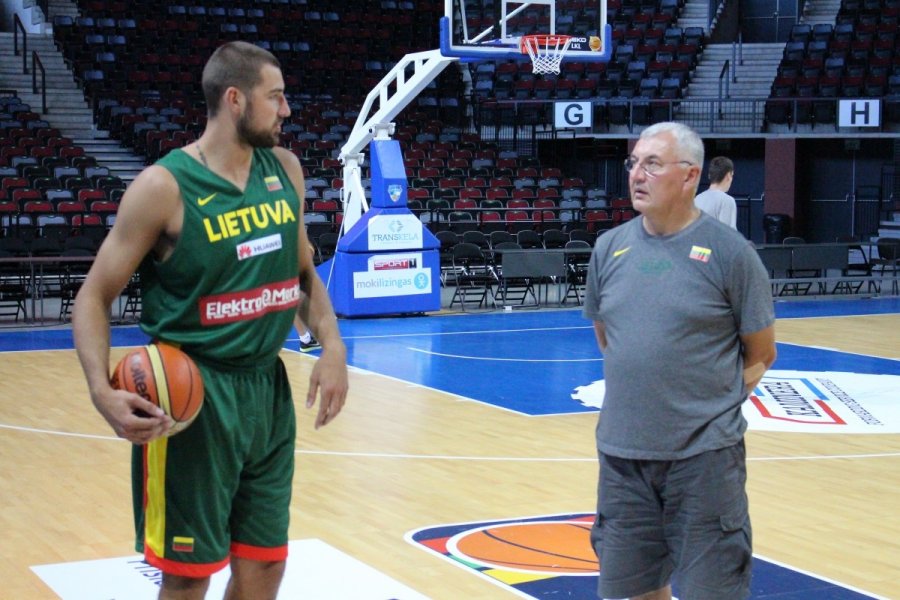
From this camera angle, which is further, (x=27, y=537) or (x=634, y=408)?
(x=27, y=537)

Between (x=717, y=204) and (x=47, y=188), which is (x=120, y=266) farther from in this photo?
(x=47, y=188)

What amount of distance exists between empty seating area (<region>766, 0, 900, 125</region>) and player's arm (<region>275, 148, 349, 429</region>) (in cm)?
1988

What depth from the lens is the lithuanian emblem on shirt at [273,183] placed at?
342 centimetres

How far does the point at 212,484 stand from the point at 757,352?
151 centimetres

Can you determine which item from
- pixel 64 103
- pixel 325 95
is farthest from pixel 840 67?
pixel 64 103

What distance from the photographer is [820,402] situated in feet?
32.6

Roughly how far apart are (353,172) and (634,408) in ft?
42.4

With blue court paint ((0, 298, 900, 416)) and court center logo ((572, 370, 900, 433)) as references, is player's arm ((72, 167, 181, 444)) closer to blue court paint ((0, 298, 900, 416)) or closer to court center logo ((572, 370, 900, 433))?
court center logo ((572, 370, 900, 433))

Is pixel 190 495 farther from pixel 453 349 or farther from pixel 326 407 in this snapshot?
pixel 453 349

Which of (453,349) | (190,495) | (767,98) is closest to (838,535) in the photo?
(190,495)

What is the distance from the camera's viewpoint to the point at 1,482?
7.23 metres

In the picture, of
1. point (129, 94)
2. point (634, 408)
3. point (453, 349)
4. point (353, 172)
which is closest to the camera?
point (634, 408)

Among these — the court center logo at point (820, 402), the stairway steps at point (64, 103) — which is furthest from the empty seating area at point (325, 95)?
the court center logo at point (820, 402)

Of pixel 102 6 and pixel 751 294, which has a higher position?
pixel 102 6
